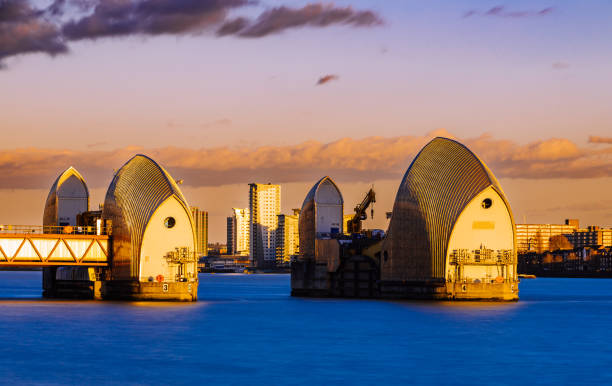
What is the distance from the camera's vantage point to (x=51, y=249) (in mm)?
106688

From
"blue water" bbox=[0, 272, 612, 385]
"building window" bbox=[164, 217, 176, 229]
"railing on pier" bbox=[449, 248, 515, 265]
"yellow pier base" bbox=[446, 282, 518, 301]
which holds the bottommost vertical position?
"blue water" bbox=[0, 272, 612, 385]

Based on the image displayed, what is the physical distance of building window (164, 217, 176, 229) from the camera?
349 feet

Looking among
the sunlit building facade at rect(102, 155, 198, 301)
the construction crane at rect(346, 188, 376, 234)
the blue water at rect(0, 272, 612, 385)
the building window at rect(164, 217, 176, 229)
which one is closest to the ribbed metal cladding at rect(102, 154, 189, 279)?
the sunlit building facade at rect(102, 155, 198, 301)

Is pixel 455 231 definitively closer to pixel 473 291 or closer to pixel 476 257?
pixel 476 257

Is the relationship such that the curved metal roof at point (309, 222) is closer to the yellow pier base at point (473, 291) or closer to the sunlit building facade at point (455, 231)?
the sunlit building facade at point (455, 231)

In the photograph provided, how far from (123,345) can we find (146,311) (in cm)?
2588

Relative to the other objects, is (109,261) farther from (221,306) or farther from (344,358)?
(344,358)

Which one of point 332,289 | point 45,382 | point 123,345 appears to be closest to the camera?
point 45,382

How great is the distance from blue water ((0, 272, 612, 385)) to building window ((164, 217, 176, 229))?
839cm

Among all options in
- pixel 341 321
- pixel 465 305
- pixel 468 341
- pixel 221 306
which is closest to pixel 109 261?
pixel 221 306

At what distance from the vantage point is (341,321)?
91875 mm

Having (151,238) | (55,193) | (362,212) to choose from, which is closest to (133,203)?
(151,238)

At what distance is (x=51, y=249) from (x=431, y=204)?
134ft

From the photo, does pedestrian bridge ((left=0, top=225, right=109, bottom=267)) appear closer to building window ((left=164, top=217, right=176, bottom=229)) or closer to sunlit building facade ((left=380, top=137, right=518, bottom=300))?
building window ((left=164, top=217, right=176, bottom=229))
